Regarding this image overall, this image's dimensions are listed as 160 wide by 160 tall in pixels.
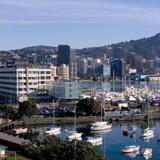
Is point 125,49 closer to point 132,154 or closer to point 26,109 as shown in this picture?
point 26,109

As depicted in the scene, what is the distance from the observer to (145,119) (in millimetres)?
35281

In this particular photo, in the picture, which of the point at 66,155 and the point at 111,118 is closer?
the point at 66,155

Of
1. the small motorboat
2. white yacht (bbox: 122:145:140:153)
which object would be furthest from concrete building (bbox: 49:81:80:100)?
the small motorboat

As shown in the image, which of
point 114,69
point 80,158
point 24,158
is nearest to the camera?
point 80,158

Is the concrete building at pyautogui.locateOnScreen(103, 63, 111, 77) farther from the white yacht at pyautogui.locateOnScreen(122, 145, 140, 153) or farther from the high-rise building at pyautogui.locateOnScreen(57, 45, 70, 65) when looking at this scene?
the white yacht at pyautogui.locateOnScreen(122, 145, 140, 153)

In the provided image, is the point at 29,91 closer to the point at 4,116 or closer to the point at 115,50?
the point at 4,116

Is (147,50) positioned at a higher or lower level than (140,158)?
higher

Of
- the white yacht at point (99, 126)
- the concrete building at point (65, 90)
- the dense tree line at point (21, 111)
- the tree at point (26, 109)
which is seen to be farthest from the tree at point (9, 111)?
the concrete building at point (65, 90)

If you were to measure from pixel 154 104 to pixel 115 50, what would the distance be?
115 meters

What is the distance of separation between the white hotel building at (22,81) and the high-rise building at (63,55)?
6213 centimetres

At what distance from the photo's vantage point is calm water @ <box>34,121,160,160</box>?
21791mm

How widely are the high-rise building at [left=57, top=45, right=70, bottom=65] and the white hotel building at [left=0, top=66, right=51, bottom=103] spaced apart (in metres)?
62.1

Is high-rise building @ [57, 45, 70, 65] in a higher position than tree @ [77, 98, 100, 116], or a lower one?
higher

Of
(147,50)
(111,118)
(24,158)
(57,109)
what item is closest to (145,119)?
(111,118)
